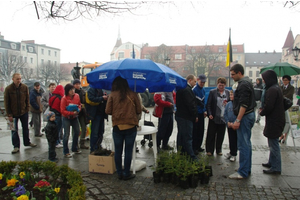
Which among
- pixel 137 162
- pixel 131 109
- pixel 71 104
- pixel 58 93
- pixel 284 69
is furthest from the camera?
pixel 284 69

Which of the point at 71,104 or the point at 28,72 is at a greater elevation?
the point at 28,72

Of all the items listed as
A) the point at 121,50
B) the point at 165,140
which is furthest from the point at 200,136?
the point at 121,50

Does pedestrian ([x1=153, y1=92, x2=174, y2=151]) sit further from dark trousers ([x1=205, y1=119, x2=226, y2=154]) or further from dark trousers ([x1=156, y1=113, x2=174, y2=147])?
dark trousers ([x1=205, y1=119, x2=226, y2=154])

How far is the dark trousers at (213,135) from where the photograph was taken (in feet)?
18.5

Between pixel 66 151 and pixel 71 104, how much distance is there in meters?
1.12

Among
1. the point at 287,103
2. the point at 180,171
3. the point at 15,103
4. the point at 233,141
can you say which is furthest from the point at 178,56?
the point at 180,171

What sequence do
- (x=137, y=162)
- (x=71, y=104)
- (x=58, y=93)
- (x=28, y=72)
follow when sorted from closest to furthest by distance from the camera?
(x=137, y=162), (x=71, y=104), (x=58, y=93), (x=28, y=72)

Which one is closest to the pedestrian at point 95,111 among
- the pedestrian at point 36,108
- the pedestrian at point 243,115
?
the pedestrian at point 243,115

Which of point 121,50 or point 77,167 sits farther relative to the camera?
point 121,50

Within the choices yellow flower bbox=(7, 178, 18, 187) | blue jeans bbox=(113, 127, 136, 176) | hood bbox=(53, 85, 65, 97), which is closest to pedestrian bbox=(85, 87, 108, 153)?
hood bbox=(53, 85, 65, 97)

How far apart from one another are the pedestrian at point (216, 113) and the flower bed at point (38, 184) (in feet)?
10.9

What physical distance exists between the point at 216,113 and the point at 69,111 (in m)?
3.36

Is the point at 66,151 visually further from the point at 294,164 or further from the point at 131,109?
the point at 294,164

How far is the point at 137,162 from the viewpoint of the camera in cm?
488
